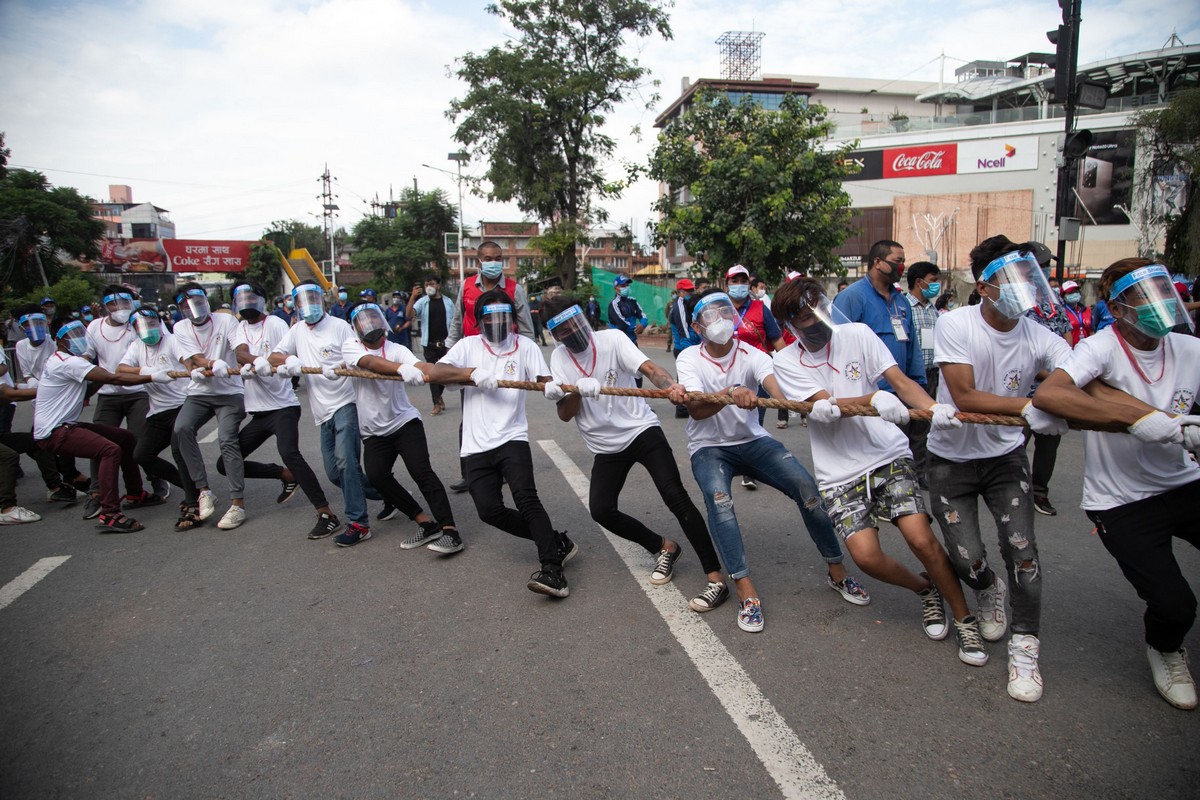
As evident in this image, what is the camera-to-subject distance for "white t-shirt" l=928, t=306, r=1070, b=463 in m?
3.34

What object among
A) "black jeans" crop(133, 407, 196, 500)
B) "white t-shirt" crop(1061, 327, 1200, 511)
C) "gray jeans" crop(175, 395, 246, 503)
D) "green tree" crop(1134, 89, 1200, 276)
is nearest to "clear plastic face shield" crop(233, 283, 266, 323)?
"gray jeans" crop(175, 395, 246, 503)

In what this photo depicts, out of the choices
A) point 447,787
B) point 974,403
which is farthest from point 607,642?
point 974,403

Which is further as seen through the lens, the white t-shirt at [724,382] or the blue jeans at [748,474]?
the white t-shirt at [724,382]

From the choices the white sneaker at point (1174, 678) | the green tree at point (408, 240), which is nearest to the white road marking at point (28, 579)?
the white sneaker at point (1174, 678)

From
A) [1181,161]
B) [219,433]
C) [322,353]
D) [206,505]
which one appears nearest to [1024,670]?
[322,353]

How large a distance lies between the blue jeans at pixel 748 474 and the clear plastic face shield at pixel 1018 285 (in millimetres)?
1248

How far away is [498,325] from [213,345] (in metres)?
2.98

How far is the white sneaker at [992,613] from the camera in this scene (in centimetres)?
350

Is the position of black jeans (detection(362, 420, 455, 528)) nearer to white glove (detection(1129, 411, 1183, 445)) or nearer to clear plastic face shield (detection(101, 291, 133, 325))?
clear plastic face shield (detection(101, 291, 133, 325))

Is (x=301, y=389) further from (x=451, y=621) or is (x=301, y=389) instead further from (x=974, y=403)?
(x=974, y=403)

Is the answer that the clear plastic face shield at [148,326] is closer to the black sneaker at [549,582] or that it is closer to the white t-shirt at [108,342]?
the white t-shirt at [108,342]

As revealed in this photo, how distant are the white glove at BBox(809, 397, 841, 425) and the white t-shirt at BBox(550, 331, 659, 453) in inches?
44.6

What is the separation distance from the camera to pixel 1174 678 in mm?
2957

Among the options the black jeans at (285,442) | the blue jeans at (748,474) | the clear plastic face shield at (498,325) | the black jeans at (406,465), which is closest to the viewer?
the blue jeans at (748,474)
